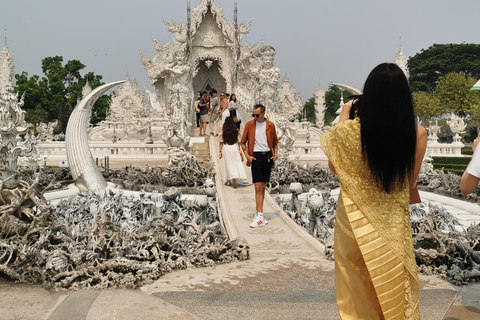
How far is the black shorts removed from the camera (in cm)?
591

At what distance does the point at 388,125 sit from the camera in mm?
2119

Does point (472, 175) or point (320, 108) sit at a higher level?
point (320, 108)

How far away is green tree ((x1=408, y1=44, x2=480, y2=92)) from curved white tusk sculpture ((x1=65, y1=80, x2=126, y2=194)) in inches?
1413

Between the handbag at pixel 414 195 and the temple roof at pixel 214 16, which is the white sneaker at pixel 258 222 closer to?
the handbag at pixel 414 195

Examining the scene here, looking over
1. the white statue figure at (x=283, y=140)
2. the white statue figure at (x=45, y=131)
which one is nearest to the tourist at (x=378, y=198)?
the white statue figure at (x=283, y=140)

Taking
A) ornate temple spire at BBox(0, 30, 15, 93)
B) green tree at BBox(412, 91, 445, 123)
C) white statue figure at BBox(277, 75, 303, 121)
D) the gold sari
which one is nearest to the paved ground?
the gold sari

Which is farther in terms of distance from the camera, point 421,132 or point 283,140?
point 283,140

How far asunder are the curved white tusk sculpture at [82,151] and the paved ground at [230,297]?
14.6 feet

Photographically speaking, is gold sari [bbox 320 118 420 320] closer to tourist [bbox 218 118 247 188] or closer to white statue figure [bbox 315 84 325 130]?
tourist [bbox 218 118 247 188]

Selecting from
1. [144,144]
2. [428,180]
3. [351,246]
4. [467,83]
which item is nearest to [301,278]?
[351,246]

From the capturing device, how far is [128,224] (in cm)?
573

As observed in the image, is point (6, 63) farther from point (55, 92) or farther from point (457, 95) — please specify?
point (457, 95)

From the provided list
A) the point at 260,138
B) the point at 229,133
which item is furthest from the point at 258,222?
the point at 229,133

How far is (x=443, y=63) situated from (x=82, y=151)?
39.5 meters
